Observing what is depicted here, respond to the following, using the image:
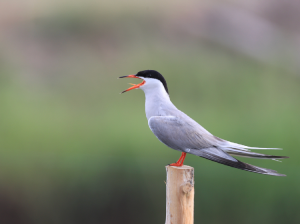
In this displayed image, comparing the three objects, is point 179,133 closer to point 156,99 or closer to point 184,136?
point 184,136

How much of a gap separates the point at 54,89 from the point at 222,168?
321 cm

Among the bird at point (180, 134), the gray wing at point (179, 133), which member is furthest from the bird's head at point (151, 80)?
the gray wing at point (179, 133)

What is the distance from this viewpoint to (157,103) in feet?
6.90

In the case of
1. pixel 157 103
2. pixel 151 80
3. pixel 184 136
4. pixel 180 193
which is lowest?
pixel 180 193

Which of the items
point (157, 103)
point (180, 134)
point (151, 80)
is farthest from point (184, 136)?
point (151, 80)

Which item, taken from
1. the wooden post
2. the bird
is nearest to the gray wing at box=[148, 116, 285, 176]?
the bird

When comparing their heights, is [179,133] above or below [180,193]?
above

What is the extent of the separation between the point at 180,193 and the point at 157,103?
0.66m

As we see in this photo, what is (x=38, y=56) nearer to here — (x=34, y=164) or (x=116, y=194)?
(x=34, y=164)

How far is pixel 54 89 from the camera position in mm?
5020

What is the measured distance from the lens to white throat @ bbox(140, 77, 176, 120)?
208 centimetres

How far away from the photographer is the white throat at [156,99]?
2.08 metres

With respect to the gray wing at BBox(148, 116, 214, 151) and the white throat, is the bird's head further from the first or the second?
the gray wing at BBox(148, 116, 214, 151)

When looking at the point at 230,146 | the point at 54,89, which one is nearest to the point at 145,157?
the point at 54,89
